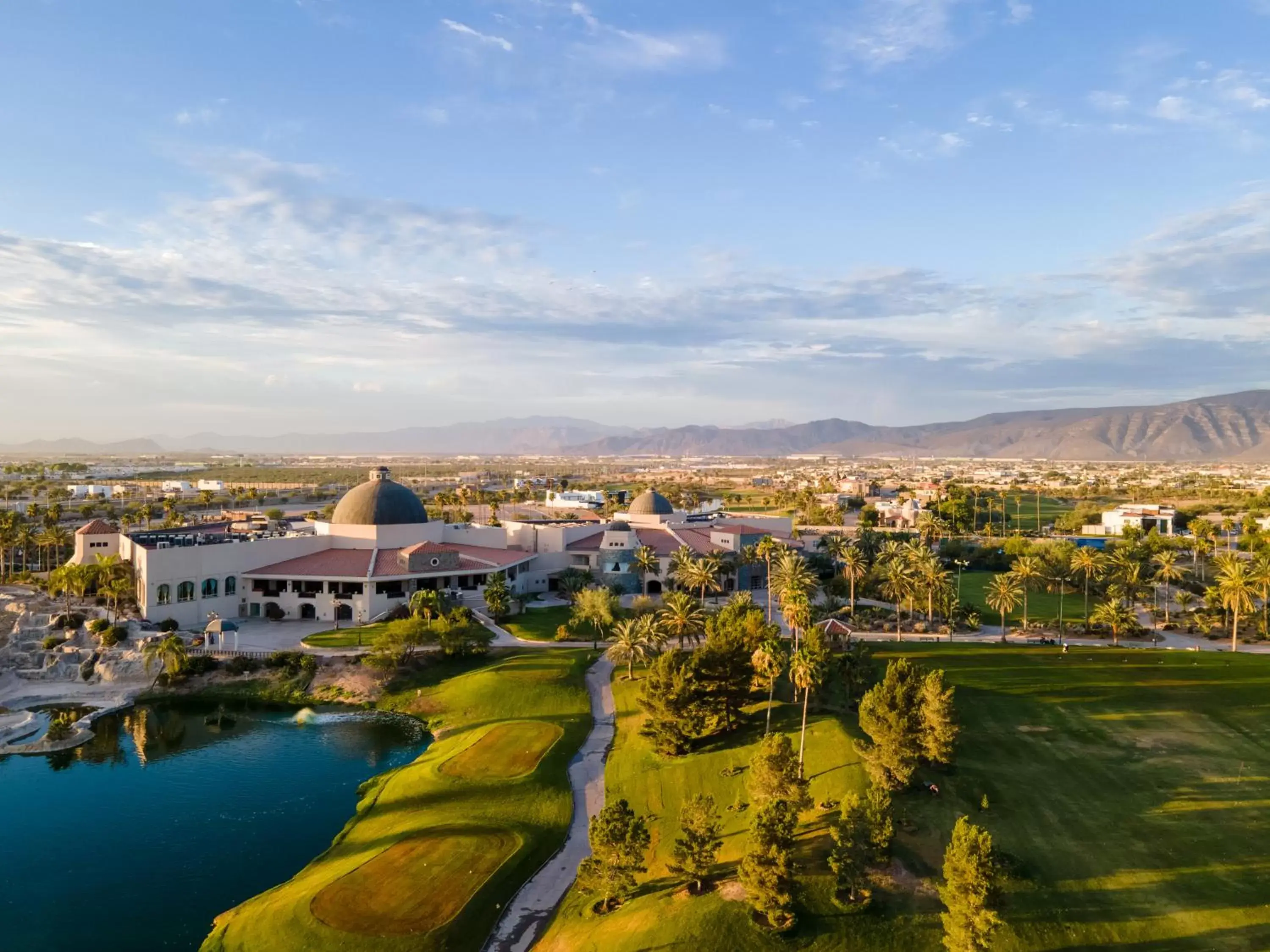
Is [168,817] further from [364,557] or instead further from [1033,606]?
[1033,606]

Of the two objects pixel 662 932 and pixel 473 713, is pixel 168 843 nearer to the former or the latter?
pixel 473 713

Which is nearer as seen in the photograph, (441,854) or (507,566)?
(441,854)

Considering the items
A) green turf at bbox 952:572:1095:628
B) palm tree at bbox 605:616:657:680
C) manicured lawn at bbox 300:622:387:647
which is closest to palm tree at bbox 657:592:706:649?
palm tree at bbox 605:616:657:680

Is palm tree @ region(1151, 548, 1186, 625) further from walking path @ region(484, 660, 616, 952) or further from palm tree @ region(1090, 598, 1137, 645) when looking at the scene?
walking path @ region(484, 660, 616, 952)

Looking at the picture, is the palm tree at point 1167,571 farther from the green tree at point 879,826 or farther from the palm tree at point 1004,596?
the green tree at point 879,826

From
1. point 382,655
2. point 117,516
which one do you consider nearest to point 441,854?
point 382,655

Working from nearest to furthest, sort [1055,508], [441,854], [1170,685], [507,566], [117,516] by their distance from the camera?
[441,854] < [1170,685] < [507,566] < [117,516] < [1055,508]

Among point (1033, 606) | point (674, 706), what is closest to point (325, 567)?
point (674, 706)
